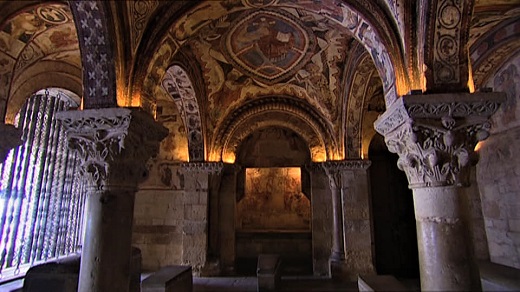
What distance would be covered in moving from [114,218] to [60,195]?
5827 millimetres

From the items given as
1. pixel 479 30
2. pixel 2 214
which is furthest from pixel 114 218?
pixel 479 30

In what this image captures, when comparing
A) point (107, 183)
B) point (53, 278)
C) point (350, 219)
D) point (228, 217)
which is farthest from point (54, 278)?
point (350, 219)

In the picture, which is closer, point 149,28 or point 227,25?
point 149,28

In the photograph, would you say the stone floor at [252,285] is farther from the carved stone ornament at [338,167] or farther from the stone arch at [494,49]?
the stone arch at [494,49]

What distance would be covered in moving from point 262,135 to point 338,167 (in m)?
3.06

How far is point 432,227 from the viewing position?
3543 mm

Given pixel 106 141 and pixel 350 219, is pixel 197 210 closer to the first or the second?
pixel 350 219

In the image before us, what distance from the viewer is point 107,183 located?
4.02m

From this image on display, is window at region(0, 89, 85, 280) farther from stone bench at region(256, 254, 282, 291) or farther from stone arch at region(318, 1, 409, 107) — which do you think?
stone arch at region(318, 1, 409, 107)

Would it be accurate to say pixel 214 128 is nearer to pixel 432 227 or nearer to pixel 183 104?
pixel 183 104

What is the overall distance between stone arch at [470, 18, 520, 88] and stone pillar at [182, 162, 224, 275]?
258 inches

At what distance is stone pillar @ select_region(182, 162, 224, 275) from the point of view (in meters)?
8.40

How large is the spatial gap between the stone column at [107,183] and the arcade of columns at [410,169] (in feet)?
0.04

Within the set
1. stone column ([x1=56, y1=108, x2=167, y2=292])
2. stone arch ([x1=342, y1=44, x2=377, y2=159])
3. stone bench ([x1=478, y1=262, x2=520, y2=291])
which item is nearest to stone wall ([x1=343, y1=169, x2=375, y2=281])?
stone arch ([x1=342, y1=44, x2=377, y2=159])
